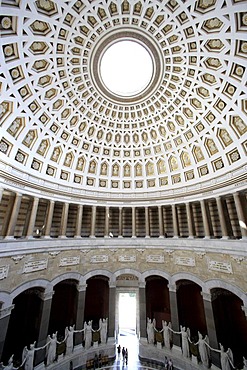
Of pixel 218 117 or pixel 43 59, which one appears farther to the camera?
pixel 218 117

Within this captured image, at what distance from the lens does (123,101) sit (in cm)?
1408

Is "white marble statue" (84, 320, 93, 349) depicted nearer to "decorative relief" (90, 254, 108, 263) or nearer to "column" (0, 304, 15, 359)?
"decorative relief" (90, 254, 108, 263)

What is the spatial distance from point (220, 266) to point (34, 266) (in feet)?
38.9

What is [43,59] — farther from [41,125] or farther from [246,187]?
[246,187]

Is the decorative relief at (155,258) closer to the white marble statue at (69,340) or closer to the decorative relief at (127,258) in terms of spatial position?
the decorative relief at (127,258)

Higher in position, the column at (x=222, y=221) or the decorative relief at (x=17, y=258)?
the column at (x=222, y=221)

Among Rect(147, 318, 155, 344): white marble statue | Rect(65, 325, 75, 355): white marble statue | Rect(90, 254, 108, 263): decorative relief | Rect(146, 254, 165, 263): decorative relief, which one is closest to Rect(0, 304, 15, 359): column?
Rect(65, 325, 75, 355): white marble statue

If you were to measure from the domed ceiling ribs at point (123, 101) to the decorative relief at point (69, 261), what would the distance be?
238 inches

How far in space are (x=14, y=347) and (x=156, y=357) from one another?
9134mm

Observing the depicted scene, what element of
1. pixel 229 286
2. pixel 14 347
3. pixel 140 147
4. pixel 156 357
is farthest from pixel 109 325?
pixel 140 147

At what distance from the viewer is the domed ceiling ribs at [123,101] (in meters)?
9.02

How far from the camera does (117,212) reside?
59.2ft

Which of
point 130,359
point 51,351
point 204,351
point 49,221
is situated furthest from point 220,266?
point 49,221

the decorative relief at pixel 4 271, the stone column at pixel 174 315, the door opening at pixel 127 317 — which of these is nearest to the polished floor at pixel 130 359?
the door opening at pixel 127 317
